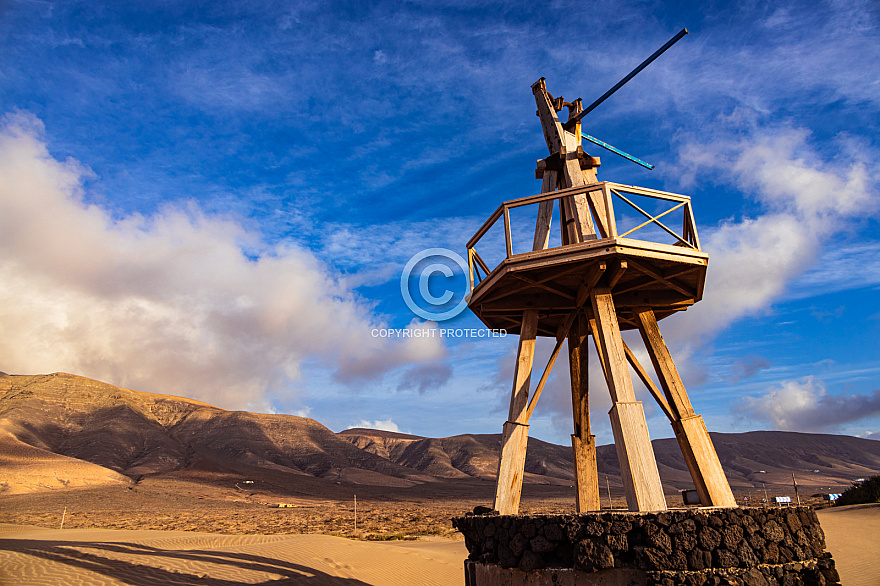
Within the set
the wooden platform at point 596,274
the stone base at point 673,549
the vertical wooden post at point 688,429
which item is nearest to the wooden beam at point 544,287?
the wooden platform at point 596,274

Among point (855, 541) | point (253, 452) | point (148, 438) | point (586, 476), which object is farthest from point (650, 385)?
point (148, 438)

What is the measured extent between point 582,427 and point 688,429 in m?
1.87

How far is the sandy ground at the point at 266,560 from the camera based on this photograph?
11727 mm

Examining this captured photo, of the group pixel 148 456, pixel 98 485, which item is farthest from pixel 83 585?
pixel 148 456

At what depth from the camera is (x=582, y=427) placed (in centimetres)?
884

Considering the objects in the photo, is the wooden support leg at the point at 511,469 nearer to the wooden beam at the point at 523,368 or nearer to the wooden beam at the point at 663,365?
the wooden beam at the point at 523,368

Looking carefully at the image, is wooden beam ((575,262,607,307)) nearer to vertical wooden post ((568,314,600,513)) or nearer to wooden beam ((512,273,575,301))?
wooden beam ((512,273,575,301))

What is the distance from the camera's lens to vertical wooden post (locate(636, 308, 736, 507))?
692 centimetres

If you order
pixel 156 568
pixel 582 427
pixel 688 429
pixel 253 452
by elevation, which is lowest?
pixel 156 568

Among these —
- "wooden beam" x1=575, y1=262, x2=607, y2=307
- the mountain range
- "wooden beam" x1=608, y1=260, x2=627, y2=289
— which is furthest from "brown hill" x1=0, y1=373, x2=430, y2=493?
"wooden beam" x1=608, y1=260, x2=627, y2=289

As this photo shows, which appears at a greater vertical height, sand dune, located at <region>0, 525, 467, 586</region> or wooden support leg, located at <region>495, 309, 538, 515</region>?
wooden support leg, located at <region>495, 309, 538, 515</region>

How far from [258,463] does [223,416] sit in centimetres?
1813

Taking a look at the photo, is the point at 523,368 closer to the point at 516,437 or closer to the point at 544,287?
the point at 516,437

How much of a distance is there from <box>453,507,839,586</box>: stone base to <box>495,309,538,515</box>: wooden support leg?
1.33 m
